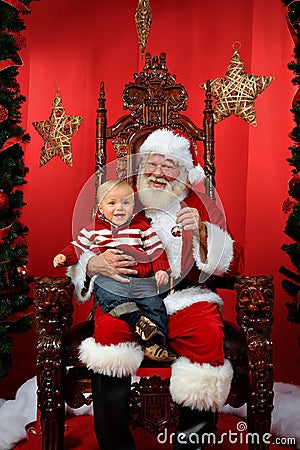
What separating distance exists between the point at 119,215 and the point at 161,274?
33cm

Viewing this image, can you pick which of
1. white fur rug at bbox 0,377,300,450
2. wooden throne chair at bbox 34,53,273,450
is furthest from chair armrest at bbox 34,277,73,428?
white fur rug at bbox 0,377,300,450

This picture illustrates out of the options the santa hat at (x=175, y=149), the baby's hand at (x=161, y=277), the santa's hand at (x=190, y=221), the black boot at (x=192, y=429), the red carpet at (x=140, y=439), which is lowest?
the red carpet at (x=140, y=439)

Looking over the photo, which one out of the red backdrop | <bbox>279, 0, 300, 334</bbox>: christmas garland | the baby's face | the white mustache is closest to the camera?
the baby's face

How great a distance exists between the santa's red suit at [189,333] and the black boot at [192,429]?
0.23ft

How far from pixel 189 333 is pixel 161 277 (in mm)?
261

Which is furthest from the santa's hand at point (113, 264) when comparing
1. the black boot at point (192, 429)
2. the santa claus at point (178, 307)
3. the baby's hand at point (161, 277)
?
the black boot at point (192, 429)

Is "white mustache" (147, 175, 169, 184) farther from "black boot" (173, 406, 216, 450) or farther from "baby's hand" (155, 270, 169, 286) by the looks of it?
"black boot" (173, 406, 216, 450)

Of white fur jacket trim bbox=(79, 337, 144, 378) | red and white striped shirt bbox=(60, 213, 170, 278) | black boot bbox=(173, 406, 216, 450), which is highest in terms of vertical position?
red and white striped shirt bbox=(60, 213, 170, 278)

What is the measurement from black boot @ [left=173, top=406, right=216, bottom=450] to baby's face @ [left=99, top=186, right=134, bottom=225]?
82 cm

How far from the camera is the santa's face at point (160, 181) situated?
2.62m

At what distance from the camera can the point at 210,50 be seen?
3404 millimetres

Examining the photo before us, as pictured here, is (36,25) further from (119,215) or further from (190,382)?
(190,382)

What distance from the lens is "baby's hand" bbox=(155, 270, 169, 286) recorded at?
7.15 feet

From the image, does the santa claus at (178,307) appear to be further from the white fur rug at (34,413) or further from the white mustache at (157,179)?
the white fur rug at (34,413)
